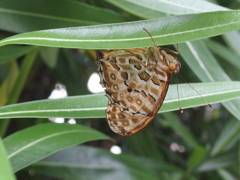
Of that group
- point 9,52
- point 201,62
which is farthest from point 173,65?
point 9,52

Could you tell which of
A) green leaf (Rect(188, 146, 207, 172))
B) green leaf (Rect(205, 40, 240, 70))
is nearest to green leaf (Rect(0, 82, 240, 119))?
green leaf (Rect(205, 40, 240, 70))

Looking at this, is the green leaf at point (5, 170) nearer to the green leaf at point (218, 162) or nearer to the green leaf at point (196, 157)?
the green leaf at point (196, 157)

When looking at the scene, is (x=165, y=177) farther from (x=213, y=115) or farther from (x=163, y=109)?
(x=213, y=115)

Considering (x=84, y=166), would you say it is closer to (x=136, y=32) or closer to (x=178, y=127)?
(x=178, y=127)

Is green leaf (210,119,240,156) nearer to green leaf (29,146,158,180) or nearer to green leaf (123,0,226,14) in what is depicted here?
green leaf (29,146,158,180)

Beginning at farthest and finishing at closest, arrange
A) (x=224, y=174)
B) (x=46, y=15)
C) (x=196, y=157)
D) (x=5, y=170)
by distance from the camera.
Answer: (x=224, y=174) → (x=196, y=157) → (x=46, y=15) → (x=5, y=170)

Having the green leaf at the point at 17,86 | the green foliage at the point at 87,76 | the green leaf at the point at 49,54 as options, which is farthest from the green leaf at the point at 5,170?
the green leaf at the point at 49,54

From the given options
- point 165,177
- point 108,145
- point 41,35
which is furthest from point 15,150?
point 108,145
